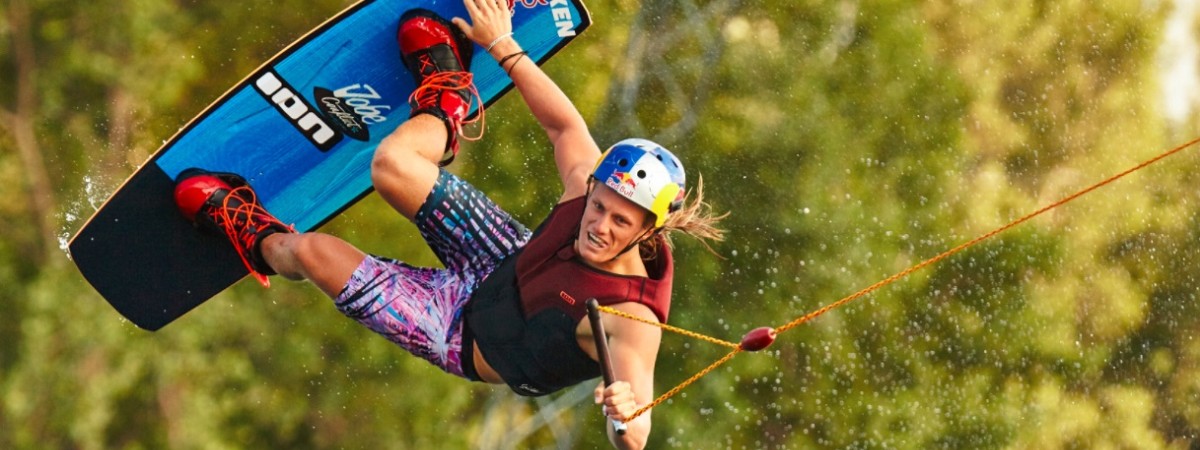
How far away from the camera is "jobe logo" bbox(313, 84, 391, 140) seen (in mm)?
3449

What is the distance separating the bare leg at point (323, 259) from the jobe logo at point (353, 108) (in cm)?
44

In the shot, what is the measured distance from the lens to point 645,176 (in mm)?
2713

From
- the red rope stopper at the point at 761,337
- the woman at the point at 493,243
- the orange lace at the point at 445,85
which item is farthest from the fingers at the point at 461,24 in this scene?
the red rope stopper at the point at 761,337

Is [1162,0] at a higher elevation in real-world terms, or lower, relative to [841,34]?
lower

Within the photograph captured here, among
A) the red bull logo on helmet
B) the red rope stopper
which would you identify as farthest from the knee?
the red rope stopper

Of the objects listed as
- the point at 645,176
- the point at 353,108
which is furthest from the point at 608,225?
the point at 353,108

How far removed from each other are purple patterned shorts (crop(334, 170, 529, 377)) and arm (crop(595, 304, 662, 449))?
0.48 metres

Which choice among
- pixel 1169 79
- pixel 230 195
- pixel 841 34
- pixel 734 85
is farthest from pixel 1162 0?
pixel 230 195

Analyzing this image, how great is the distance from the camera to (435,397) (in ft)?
18.3

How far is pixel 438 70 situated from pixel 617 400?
1.18 meters

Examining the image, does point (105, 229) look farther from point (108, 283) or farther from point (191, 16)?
point (191, 16)

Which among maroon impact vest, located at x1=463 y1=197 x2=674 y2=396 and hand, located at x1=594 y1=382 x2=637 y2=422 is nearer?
hand, located at x1=594 y1=382 x2=637 y2=422

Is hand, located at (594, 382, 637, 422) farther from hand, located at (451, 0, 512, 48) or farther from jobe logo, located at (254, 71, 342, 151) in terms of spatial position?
jobe logo, located at (254, 71, 342, 151)

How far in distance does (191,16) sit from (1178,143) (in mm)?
5202
